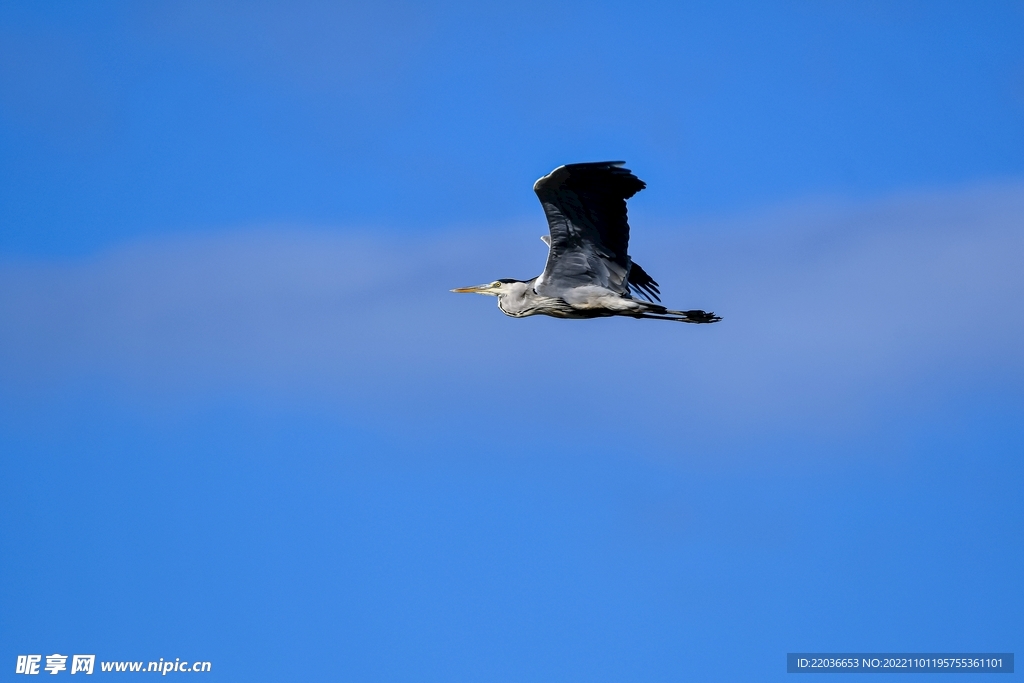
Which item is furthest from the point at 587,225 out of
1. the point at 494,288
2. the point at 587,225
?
the point at 494,288

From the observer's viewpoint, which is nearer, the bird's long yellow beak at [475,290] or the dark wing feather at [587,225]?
the dark wing feather at [587,225]

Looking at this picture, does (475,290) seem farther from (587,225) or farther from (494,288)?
(587,225)

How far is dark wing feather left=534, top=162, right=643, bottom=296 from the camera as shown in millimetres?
24391

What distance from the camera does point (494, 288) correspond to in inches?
1109

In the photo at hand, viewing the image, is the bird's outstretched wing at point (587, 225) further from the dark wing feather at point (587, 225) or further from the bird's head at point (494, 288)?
the bird's head at point (494, 288)

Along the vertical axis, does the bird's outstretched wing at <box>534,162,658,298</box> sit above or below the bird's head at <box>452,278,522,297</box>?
below

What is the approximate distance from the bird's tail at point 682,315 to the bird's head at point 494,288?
2.50 metres

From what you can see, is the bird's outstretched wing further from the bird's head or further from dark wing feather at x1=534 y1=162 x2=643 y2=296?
the bird's head

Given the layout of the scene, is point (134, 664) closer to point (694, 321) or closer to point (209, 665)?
point (209, 665)

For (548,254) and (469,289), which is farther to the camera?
(469,289)

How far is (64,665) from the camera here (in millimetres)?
32250

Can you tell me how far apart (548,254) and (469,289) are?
2571mm

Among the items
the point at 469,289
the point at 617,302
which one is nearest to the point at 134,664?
the point at 469,289

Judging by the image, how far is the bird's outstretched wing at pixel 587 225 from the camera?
960 inches
